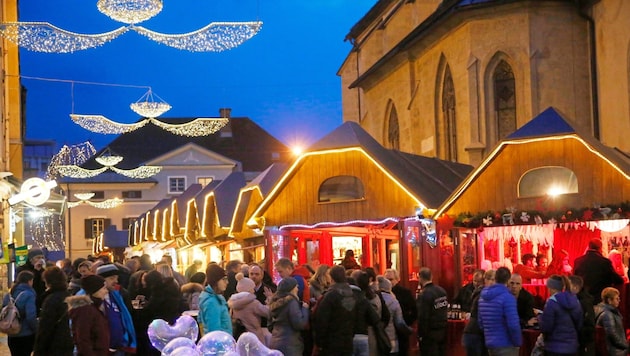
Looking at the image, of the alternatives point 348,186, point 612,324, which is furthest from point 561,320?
point 348,186

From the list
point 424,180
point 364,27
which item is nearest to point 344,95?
point 364,27

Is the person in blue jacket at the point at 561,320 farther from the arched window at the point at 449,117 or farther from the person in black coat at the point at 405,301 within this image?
the arched window at the point at 449,117

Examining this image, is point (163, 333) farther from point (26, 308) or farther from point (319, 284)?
point (26, 308)

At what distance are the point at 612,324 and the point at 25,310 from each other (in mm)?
7847

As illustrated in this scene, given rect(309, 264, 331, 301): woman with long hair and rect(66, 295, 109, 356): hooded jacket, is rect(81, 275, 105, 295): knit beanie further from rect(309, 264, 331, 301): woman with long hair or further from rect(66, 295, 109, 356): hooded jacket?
rect(309, 264, 331, 301): woman with long hair

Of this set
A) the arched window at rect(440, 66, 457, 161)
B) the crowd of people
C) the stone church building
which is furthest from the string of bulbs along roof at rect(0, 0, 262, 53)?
the arched window at rect(440, 66, 457, 161)

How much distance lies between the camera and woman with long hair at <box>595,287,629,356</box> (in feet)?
45.0

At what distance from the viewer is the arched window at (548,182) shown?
1844 centimetres

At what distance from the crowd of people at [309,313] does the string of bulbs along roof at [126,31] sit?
398 cm

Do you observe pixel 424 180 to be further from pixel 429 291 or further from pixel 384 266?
pixel 429 291

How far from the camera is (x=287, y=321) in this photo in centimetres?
1195

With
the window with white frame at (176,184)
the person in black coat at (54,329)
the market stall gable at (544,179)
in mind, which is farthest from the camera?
the window with white frame at (176,184)

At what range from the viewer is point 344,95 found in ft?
184

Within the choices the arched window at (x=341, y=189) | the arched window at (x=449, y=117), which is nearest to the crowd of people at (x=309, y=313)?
the arched window at (x=341, y=189)
